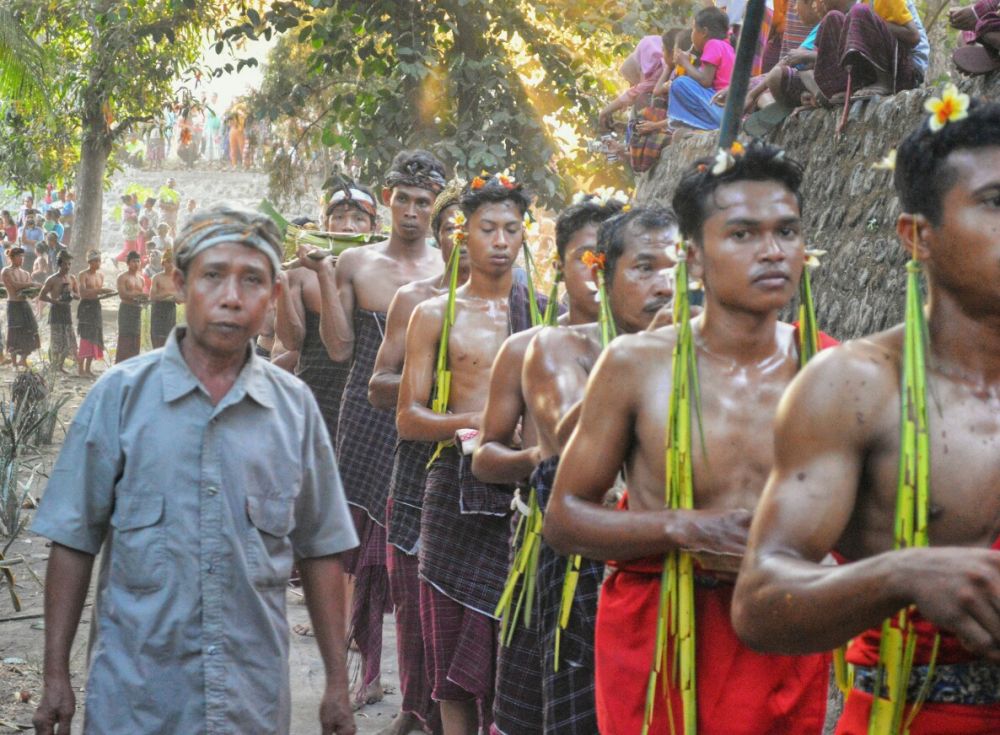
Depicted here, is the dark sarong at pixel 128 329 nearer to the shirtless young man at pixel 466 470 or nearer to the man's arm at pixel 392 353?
the man's arm at pixel 392 353

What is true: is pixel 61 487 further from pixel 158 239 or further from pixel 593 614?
pixel 158 239

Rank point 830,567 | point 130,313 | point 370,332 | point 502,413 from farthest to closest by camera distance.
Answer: point 130,313 < point 370,332 < point 502,413 < point 830,567

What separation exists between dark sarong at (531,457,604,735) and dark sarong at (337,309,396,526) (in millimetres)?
2619

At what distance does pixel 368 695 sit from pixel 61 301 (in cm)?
1448

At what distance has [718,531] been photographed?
3096 mm

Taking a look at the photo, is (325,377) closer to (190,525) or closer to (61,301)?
(190,525)

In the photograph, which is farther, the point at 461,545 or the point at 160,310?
the point at 160,310

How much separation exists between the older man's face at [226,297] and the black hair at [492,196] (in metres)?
2.39

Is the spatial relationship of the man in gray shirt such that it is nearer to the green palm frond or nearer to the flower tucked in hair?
the flower tucked in hair

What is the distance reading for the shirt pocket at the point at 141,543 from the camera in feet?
10.6

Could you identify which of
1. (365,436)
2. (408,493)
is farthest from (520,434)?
(365,436)

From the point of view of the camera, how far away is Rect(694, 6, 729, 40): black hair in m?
9.43

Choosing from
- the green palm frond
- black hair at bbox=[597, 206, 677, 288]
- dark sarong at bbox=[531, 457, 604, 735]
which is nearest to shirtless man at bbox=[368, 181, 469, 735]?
dark sarong at bbox=[531, 457, 604, 735]

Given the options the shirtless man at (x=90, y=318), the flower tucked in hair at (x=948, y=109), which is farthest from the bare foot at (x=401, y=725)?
the shirtless man at (x=90, y=318)
